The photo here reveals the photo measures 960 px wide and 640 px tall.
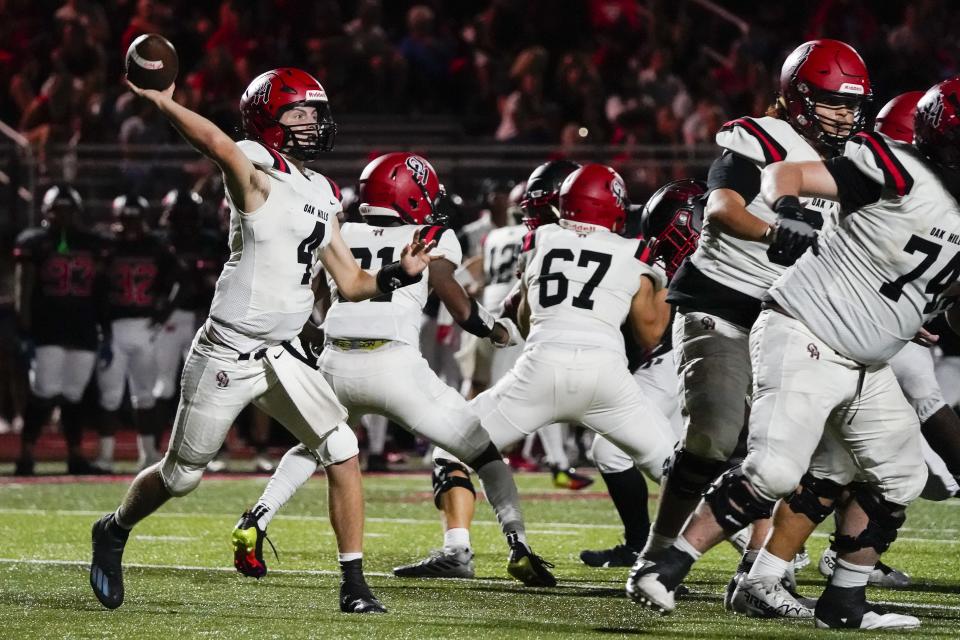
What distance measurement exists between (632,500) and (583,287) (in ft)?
3.27

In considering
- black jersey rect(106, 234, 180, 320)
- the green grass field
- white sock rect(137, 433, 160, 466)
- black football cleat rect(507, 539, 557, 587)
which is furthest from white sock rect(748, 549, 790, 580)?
black jersey rect(106, 234, 180, 320)

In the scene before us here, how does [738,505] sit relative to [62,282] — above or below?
above

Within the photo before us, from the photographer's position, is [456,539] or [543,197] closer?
[456,539]

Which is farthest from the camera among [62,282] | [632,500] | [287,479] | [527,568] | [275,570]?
[62,282]

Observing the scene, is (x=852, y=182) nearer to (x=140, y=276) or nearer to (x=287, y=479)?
(x=287, y=479)

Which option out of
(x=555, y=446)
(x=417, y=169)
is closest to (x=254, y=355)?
(x=417, y=169)

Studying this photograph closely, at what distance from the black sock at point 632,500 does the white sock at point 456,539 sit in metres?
0.73

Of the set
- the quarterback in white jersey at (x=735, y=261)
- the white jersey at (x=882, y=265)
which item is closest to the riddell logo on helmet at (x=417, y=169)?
the quarterback in white jersey at (x=735, y=261)

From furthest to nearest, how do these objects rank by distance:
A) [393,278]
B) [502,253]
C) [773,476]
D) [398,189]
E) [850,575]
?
[502,253], [398,189], [393,278], [850,575], [773,476]

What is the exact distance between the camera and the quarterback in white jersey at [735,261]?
4.99 meters

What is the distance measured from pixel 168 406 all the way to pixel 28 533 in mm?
4204

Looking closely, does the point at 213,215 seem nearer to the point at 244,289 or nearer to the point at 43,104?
the point at 43,104

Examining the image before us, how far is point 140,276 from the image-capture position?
1151 cm

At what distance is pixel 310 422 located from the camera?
17.0ft
